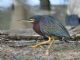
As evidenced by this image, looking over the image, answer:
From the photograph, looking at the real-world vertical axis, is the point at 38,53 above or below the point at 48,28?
below

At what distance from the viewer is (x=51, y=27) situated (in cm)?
255

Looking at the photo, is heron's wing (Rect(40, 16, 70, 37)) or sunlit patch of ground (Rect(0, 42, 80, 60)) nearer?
sunlit patch of ground (Rect(0, 42, 80, 60))

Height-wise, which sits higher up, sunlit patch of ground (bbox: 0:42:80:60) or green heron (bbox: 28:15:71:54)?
green heron (bbox: 28:15:71:54)

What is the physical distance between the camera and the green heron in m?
2.52

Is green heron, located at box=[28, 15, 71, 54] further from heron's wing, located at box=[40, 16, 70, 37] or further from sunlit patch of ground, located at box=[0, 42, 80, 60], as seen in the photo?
sunlit patch of ground, located at box=[0, 42, 80, 60]

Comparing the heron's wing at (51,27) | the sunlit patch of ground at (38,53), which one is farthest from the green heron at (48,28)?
the sunlit patch of ground at (38,53)

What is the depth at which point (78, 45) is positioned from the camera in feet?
8.98

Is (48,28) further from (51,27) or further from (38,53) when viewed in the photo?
(38,53)

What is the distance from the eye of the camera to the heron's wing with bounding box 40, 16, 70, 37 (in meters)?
2.52

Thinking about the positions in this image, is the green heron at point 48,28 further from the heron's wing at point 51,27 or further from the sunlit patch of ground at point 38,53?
the sunlit patch of ground at point 38,53

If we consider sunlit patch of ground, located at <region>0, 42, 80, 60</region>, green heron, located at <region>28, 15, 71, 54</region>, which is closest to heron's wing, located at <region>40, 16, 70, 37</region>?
green heron, located at <region>28, 15, 71, 54</region>

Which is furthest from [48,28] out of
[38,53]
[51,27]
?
[38,53]

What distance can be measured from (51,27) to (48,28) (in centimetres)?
2

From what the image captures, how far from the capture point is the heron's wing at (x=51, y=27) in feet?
8.25
